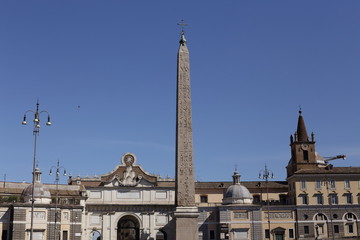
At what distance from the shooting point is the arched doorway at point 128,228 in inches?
2332

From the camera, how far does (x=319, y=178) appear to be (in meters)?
57.6

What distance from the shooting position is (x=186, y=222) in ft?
96.7

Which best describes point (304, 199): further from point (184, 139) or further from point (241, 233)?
point (184, 139)

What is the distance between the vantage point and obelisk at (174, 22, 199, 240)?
2947 cm

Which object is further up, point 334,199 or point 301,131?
point 301,131

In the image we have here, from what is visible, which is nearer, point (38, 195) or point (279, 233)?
point (38, 195)

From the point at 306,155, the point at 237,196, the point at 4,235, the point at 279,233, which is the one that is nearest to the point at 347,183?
the point at 306,155

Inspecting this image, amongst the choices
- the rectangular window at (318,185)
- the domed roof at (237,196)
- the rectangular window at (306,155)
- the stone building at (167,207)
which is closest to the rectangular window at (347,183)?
the stone building at (167,207)

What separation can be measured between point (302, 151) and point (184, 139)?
35.4 m

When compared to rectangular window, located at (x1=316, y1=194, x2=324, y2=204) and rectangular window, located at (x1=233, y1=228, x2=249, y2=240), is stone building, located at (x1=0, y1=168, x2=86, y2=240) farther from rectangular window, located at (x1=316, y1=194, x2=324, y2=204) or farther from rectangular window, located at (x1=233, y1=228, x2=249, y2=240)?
rectangular window, located at (x1=316, y1=194, x2=324, y2=204)

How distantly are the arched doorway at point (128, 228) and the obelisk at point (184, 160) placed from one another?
97.5ft

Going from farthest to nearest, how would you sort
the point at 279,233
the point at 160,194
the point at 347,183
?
1. the point at 160,194
2. the point at 347,183
3. the point at 279,233

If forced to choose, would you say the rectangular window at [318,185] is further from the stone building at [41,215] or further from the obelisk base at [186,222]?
the obelisk base at [186,222]

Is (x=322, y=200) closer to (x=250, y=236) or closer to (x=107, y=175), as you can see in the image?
(x=250, y=236)
